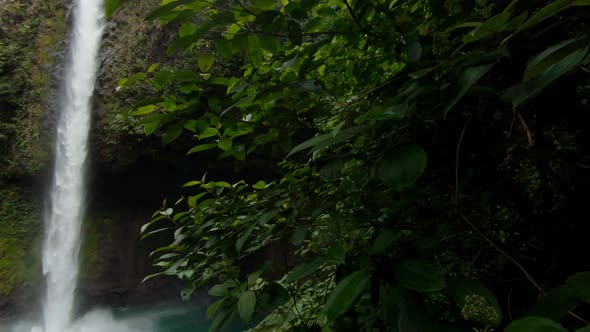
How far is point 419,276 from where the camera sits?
1.48 ft

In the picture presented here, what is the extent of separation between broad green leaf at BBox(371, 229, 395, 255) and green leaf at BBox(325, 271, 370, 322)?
3.2 inches

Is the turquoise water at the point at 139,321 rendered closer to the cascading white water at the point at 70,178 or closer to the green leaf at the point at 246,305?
the cascading white water at the point at 70,178

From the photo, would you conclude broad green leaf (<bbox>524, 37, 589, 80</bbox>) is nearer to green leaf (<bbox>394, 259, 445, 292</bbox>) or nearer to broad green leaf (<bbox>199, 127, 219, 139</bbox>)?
green leaf (<bbox>394, 259, 445, 292</bbox>)

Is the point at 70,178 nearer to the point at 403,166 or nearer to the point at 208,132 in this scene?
the point at 208,132

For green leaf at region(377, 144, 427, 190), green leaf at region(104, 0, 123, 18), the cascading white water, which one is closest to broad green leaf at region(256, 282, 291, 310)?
green leaf at region(377, 144, 427, 190)

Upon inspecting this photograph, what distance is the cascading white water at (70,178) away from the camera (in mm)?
6254

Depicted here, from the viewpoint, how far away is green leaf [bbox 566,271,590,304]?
0.33 m

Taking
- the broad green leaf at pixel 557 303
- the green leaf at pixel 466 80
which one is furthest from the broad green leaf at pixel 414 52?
the broad green leaf at pixel 557 303

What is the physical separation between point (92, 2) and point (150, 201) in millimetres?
4190

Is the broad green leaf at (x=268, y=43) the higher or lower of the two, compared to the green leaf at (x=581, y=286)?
higher

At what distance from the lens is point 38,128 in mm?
6645

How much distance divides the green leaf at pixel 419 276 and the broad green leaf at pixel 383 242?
36 mm

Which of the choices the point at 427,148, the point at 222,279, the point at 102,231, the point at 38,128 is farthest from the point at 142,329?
the point at 427,148

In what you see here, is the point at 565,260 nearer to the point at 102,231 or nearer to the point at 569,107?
the point at 569,107
